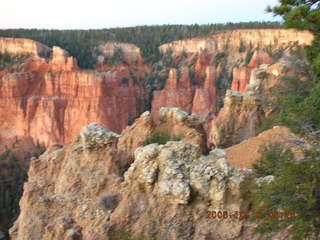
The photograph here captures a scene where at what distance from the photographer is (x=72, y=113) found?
38031mm

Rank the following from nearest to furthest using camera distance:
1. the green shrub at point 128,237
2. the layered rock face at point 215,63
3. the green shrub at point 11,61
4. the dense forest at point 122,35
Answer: the green shrub at point 128,237 → the layered rock face at point 215,63 → the green shrub at point 11,61 → the dense forest at point 122,35

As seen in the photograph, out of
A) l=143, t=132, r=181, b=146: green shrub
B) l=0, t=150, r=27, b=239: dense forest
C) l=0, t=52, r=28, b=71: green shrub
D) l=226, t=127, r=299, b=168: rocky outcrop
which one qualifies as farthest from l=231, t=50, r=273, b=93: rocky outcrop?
l=143, t=132, r=181, b=146: green shrub

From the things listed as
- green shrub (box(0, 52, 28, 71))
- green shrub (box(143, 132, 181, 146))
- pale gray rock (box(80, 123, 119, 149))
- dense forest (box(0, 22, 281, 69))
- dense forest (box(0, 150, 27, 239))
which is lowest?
dense forest (box(0, 150, 27, 239))

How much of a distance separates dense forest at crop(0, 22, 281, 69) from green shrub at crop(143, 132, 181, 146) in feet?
120

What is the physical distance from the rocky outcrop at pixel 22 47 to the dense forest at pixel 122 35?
377cm

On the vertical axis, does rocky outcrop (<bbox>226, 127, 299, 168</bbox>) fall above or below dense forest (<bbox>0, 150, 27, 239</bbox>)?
above

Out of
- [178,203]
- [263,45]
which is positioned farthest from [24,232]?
[263,45]

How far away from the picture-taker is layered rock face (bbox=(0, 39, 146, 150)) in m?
37.8

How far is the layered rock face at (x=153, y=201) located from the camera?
675cm

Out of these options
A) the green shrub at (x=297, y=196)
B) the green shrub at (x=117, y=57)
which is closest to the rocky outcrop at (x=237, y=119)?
the green shrub at (x=297, y=196)

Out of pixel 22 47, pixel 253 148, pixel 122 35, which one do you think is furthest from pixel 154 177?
pixel 122 35

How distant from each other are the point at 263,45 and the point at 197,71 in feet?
25.9

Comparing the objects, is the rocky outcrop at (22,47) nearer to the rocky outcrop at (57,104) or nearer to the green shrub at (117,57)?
the rocky outcrop at (57,104)

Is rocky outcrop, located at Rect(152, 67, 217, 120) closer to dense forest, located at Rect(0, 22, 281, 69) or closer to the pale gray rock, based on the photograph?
dense forest, located at Rect(0, 22, 281, 69)
